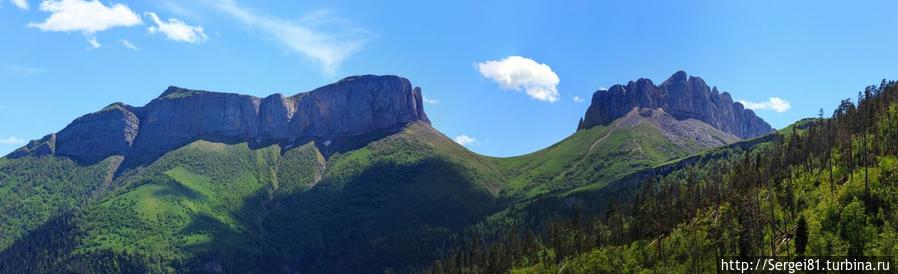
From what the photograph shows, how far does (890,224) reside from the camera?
145 meters

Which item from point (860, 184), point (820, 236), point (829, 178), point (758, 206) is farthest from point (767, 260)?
point (829, 178)

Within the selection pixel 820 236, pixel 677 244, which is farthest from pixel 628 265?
pixel 820 236

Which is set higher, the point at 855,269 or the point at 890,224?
the point at 890,224

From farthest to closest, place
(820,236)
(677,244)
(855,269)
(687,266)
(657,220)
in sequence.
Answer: (657,220), (677,244), (687,266), (820,236), (855,269)

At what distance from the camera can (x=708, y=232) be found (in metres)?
170

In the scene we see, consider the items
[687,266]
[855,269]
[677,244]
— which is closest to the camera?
[855,269]

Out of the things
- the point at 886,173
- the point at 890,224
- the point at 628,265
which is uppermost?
the point at 886,173

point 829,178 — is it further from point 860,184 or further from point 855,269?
point 855,269

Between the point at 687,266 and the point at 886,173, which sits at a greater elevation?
the point at 886,173

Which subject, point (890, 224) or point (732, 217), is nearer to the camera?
point (890, 224)

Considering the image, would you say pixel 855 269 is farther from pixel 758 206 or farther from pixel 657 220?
pixel 657 220

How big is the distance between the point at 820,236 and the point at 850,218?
27.6ft

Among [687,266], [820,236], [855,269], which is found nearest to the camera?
[855,269]

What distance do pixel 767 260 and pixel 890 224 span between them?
79.1 feet
